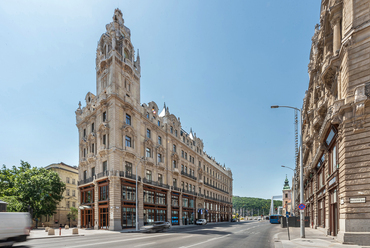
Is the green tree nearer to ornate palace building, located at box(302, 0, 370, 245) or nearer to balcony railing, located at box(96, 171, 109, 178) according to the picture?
balcony railing, located at box(96, 171, 109, 178)

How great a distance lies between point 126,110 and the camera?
39.7 metres

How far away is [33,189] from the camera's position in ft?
140

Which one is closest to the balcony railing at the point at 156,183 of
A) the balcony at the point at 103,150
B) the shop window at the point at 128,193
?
the shop window at the point at 128,193

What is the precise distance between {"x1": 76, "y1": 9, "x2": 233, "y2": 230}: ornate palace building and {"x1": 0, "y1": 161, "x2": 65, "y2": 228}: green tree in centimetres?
646

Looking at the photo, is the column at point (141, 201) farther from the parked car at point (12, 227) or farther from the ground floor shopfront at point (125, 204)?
the parked car at point (12, 227)

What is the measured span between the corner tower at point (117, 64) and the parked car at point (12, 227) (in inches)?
1078

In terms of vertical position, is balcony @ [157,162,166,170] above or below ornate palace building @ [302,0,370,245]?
below

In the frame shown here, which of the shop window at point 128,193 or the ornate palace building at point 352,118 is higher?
the ornate palace building at point 352,118

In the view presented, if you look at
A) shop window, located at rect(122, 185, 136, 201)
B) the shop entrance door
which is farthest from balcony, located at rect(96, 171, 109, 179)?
the shop entrance door

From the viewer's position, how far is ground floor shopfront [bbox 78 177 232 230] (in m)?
34.4

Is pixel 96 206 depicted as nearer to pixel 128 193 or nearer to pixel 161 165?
pixel 128 193

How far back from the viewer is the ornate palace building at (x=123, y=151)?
119ft

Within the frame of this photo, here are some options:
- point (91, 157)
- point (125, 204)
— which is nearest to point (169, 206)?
point (125, 204)

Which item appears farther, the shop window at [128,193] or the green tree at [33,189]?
the green tree at [33,189]
